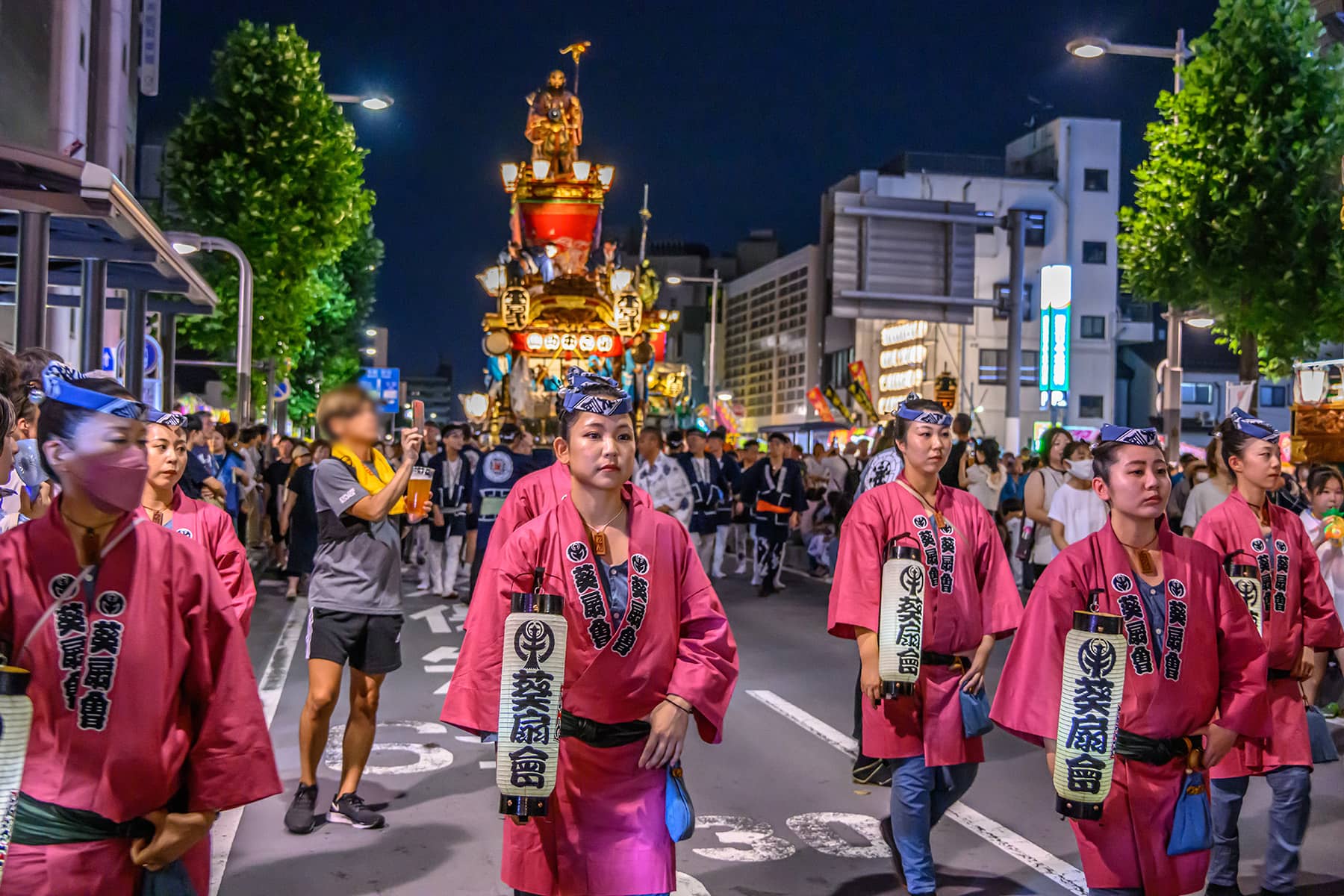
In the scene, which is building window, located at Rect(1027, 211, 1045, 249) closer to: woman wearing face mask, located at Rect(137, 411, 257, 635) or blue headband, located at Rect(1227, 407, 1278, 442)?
blue headband, located at Rect(1227, 407, 1278, 442)

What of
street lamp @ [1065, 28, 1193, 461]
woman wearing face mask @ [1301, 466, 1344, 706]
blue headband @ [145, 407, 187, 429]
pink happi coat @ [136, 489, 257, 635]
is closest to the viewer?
blue headband @ [145, 407, 187, 429]

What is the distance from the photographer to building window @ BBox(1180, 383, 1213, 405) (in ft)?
168

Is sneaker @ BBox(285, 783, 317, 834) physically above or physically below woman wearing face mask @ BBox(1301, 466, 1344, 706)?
below

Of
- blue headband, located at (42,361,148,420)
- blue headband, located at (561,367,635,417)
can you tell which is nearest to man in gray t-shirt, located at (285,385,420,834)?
blue headband, located at (561,367,635,417)

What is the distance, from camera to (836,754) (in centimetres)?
Result: 813

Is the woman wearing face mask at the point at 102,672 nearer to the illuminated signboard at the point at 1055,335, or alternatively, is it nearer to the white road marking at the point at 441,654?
the white road marking at the point at 441,654

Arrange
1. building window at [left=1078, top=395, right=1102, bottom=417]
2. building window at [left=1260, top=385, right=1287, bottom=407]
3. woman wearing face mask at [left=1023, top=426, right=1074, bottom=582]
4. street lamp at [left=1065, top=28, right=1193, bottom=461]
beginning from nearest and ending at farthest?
woman wearing face mask at [left=1023, top=426, right=1074, bottom=582]
street lamp at [left=1065, top=28, right=1193, bottom=461]
building window at [left=1260, top=385, right=1287, bottom=407]
building window at [left=1078, top=395, right=1102, bottom=417]

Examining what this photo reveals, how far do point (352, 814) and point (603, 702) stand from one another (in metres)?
3.15

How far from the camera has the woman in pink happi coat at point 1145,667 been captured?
405 centimetres

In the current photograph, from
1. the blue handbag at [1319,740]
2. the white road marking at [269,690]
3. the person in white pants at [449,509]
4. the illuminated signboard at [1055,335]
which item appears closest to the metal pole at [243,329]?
the person in white pants at [449,509]

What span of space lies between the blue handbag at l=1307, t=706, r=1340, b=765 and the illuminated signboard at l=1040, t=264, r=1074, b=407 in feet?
123

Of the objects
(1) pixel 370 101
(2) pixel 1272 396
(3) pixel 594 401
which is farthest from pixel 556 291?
(2) pixel 1272 396

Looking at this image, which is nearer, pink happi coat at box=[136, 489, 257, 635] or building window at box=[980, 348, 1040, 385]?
pink happi coat at box=[136, 489, 257, 635]

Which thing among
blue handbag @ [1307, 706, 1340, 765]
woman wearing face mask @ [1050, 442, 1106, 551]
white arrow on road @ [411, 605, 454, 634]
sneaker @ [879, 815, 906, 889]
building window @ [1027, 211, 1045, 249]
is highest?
building window @ [1027, 211, 1045, 249]
